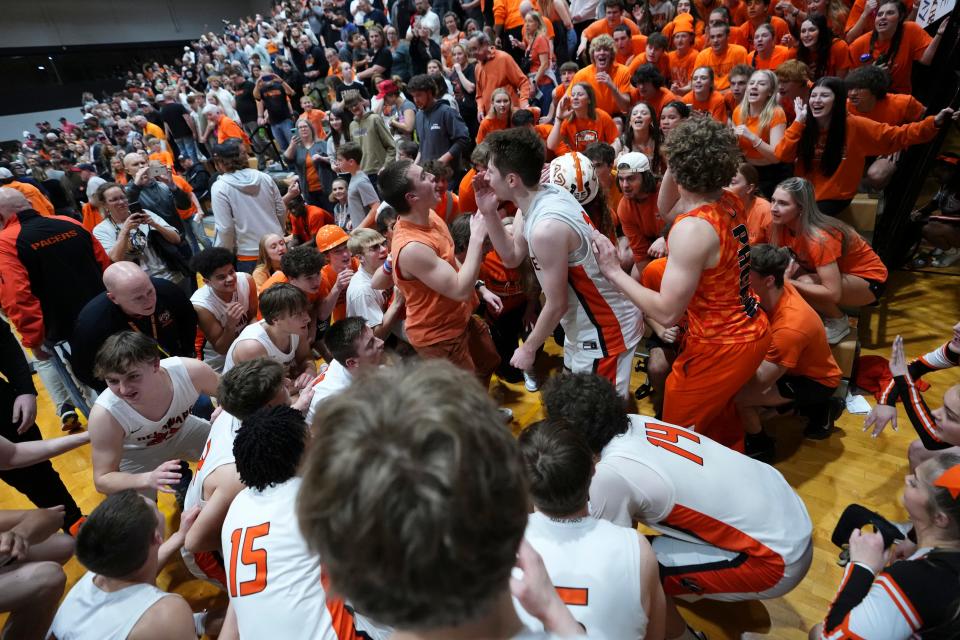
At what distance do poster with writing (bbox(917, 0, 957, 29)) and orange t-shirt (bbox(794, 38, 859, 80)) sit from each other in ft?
2.53

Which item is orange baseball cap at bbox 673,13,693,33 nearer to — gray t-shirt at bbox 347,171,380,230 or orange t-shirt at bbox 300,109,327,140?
gray t-shirt at bbox 347,171,380,230

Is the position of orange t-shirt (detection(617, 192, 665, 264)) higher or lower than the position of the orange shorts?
higher

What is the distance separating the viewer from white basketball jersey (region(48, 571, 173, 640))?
1.77m

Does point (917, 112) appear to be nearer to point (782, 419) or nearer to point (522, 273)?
point (782, 419)

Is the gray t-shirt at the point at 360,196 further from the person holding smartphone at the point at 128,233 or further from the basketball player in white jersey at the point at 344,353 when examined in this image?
the basketball player in white jersey at the point at 344,353

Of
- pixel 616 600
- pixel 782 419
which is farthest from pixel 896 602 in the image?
pixel 782 419

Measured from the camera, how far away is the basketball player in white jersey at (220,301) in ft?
12.1

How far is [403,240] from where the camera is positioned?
2949 millimetres

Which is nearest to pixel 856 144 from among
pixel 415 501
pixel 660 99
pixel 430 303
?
pixel 660 99

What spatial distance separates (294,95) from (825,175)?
423 inches

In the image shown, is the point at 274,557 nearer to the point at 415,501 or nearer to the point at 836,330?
the point at 415,501

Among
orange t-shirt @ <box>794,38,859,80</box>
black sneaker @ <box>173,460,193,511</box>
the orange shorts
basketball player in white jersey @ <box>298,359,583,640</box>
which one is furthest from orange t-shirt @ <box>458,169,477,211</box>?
basketball player in white jersey @ <box>298,359,583,640</box>

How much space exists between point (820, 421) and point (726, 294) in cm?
151

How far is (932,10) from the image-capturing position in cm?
441
